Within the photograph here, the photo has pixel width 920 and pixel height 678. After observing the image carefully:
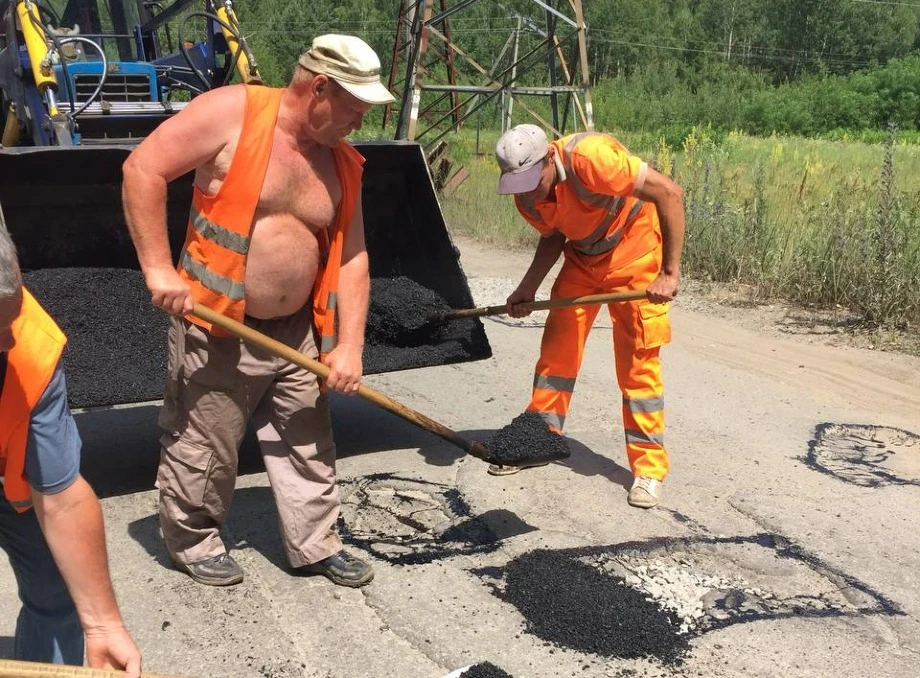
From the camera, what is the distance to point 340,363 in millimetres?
3301

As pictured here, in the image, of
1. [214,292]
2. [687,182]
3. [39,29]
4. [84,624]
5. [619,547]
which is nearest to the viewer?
[84,624]

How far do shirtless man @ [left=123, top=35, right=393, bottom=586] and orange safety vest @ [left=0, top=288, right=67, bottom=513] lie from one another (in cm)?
108

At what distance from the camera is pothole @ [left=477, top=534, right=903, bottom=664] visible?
3.12m

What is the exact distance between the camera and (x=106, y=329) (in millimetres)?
4426

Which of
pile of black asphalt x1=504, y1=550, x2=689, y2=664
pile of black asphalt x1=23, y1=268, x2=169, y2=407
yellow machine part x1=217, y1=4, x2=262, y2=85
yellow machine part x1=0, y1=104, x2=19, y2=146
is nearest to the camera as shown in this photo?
pile of black asphalt x1=504, y1=550, x2=689, y2=664

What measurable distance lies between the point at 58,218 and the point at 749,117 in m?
34.4

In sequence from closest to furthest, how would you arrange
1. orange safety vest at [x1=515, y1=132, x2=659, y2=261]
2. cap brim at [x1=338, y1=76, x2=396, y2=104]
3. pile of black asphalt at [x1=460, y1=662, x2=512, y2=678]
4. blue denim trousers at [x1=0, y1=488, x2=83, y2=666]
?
blue denim trousers at [x1=0, y1=488, x2=83, y2=666] → pile of black asphalt at [x1=460, y1=662, x2=512, y2=678] → cap brim at [x1=338, y1=76, x2=396, y2=104] → orange safety vest at [x1=515, y1=132, x2=659, y2=261]

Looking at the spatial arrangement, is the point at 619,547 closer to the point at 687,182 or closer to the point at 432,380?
the point at 432,380

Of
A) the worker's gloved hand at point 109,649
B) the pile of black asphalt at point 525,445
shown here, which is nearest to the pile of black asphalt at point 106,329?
the pile of black asphalt at point 525,445

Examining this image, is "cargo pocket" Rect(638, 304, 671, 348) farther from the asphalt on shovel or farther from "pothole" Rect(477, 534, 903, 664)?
the asphalt on shovel

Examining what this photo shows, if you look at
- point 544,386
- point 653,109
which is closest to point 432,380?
point 544,386

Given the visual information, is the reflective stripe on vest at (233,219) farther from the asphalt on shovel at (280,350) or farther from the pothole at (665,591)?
the pothole at (665,591)

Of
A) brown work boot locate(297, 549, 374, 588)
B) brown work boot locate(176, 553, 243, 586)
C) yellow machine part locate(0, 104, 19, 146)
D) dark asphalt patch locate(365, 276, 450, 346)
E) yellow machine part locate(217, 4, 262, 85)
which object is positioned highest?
yellow machine part locate(217, 4, 262, 85)

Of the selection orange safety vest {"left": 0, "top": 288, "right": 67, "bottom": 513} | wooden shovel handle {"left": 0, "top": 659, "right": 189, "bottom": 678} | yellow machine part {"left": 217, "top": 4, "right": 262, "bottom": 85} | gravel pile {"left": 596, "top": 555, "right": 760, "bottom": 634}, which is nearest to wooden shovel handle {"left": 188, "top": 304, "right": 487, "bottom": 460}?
gravel pile {"left": 596, "top": 555, "right": 760, "bottom": 634}
